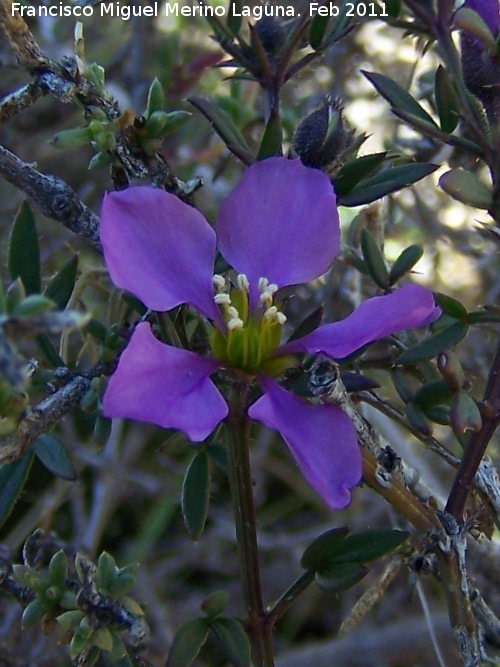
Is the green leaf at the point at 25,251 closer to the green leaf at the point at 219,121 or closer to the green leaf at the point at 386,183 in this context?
the green leaf at the point at 219,121

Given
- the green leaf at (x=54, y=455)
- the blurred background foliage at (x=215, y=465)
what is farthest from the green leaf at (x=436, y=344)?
the blurred background foliage at (x=215, y=465)

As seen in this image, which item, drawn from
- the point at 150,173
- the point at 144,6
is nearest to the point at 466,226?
the point at 144,6

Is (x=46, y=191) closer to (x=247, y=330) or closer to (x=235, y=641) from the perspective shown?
(x=247, y=330)

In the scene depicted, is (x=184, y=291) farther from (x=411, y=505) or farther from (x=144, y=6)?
(x=144, y=6)

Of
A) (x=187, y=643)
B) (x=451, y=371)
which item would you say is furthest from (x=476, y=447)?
(x=187, y=643)

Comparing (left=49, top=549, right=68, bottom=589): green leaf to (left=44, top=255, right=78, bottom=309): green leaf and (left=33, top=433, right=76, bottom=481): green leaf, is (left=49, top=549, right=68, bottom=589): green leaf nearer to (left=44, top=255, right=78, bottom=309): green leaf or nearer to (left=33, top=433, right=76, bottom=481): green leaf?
(left=33, top=433, right=76, bottom=481): green leaf
